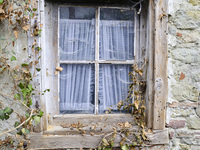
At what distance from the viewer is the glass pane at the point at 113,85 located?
217 centimetres

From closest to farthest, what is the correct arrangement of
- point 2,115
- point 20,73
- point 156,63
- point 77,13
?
point 2,115, point 20,73, point 156,63, point 77,13

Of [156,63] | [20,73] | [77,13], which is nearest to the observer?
[20,73]

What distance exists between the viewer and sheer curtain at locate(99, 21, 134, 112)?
84.7 inches

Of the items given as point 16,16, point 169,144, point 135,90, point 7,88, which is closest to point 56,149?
point 7,88

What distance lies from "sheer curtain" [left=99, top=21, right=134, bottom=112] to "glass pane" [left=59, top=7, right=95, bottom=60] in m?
0.15

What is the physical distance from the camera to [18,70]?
5.91 ft

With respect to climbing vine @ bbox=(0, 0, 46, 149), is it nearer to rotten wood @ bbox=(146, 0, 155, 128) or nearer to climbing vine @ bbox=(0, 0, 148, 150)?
climbing vine @ bbox=(0, 0, 148, 150)

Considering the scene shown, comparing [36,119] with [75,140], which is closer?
[36,119]

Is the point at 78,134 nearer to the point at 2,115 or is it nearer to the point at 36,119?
the point at 36,119

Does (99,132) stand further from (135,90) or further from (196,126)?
(196,126)

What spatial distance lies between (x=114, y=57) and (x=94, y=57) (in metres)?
0.23

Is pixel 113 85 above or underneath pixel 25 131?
above

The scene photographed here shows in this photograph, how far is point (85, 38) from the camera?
214cm

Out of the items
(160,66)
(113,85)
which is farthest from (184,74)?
(113,85)
